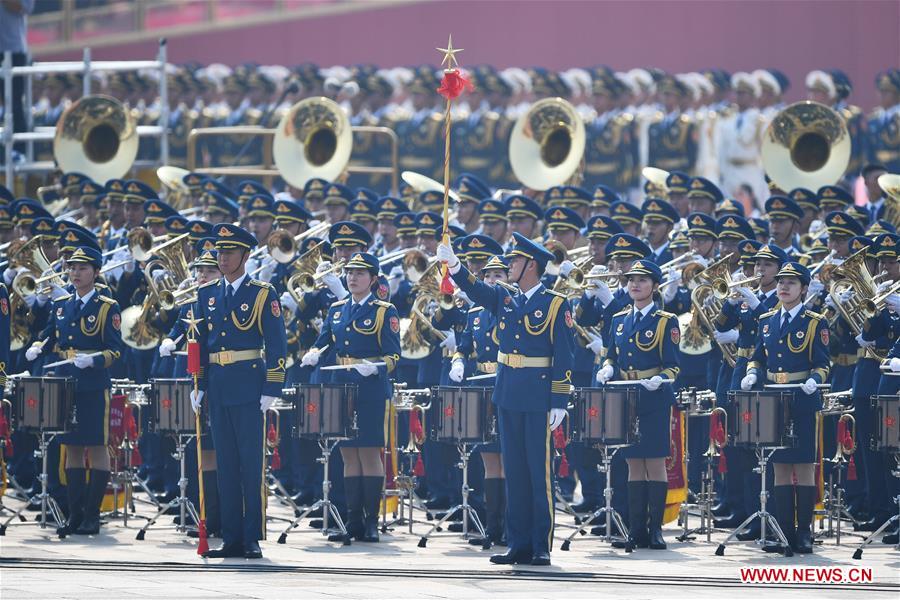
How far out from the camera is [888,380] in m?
15.8

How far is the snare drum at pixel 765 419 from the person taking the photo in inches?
599

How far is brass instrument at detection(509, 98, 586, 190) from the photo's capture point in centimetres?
2242

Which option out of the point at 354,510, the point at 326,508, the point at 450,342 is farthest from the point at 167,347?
the point at 450,342

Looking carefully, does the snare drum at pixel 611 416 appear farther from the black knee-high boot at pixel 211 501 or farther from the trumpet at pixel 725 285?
the black knee-high boot at pixel 211 501

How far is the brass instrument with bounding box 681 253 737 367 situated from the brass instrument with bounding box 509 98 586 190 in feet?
17.3

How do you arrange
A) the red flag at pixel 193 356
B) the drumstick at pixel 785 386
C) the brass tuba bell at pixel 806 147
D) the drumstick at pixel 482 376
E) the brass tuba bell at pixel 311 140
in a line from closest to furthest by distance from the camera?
the red flag at pixel 193 356 < the drumstick at pixel 785 386 < the drumstick at pixel 482 376 < the brass tuba bell at pixel 806 147 < the brass tuba bell at pixel 311 140

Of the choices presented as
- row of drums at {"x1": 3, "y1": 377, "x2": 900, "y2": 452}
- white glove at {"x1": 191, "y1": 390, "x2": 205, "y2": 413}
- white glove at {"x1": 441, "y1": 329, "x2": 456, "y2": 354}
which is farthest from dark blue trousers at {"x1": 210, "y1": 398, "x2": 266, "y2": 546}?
white glove at {"x1": 441, "y1": 329, "x2": 456, "y2": 354}

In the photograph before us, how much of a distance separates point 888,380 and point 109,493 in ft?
21.8

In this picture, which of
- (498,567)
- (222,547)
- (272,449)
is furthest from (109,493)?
(498,567)

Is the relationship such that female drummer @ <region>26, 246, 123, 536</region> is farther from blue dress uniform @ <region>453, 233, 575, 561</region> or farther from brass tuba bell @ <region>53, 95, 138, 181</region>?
brass tuba bell @ <region>53, 95, 138, 181</region>

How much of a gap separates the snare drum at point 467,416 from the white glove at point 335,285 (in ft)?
5.34

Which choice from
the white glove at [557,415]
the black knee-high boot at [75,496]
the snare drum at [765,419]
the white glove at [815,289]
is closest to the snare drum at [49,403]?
the black knee-high boot at [75,496]

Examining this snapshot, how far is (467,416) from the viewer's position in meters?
15.7

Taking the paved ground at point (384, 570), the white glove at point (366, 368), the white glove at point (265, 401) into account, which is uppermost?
the white glove at point (366, 368)
